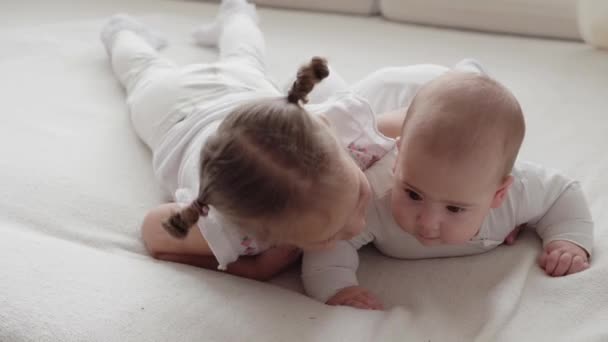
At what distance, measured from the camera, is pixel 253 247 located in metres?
0.86

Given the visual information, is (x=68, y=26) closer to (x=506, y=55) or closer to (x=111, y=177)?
(x=111, y=177)

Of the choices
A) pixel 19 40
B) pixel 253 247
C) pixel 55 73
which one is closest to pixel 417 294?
pixel 253 247

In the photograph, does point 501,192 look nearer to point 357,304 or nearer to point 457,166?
point 457,166

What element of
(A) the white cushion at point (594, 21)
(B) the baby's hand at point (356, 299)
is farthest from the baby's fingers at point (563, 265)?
(A) the white cushion at point (594, 21)

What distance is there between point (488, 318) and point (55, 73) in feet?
3.74

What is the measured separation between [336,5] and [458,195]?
3.99 feet

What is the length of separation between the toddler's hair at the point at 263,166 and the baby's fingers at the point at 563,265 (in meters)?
0.33

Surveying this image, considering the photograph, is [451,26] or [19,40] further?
[451,26]

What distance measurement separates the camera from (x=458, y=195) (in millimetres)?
770

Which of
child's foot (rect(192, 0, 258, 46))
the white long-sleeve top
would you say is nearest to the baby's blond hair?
the white long-sleeve top

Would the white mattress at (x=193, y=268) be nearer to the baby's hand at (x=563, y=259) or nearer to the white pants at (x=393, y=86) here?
the baby's hand at (x=563, y=259)

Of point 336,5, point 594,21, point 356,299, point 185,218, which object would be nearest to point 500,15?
point 594,21

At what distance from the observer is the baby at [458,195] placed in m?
0.75

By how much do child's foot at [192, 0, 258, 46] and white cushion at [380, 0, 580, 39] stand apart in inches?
17.0
